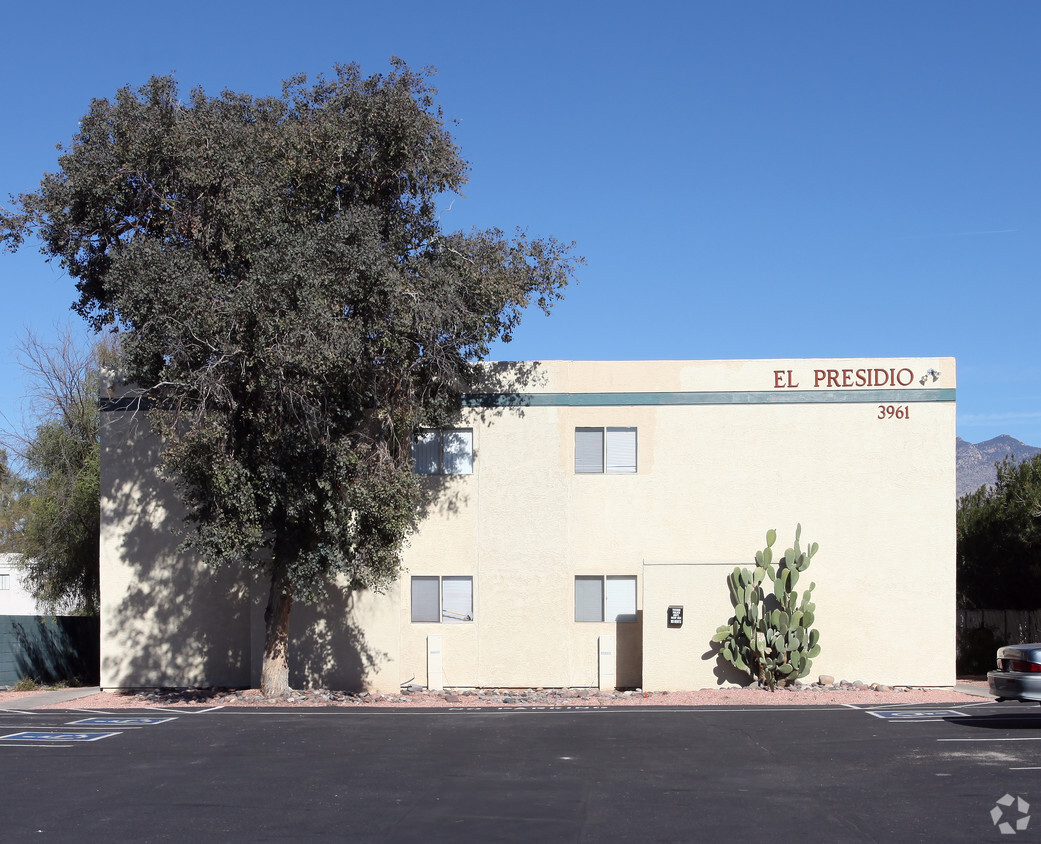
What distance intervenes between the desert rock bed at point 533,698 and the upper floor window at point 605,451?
466 centimetres

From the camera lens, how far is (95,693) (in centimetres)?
2333

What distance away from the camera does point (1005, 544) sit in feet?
110

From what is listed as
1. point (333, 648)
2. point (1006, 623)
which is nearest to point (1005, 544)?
point (1006, 623)

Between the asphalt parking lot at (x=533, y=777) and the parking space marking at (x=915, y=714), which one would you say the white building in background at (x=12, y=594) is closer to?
the asphalt parking lot at (x=533, y=777)

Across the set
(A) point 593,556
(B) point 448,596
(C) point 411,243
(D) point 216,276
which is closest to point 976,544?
(A) point 593,556

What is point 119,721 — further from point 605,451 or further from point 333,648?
point 605,451

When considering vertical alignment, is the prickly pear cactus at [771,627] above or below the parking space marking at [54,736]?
above

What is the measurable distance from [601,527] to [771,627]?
4.04 meters

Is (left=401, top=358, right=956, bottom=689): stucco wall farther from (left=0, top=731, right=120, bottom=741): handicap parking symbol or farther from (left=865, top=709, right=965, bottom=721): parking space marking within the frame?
(left=0, top=731, right=120, bottom=741): handicap parking symbol

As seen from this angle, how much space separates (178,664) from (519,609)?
7.35m

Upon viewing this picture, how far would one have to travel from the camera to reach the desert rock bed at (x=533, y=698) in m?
20.3

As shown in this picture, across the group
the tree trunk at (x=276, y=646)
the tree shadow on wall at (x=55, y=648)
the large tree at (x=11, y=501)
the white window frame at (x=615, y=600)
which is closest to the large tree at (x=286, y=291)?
the tree trunk at (x=276, y=646)

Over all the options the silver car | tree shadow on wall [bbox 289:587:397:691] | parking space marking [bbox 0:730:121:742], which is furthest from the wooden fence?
parking space marking [bbox 0:730:121:742]

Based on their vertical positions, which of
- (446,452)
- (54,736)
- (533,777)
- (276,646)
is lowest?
(54,736)
